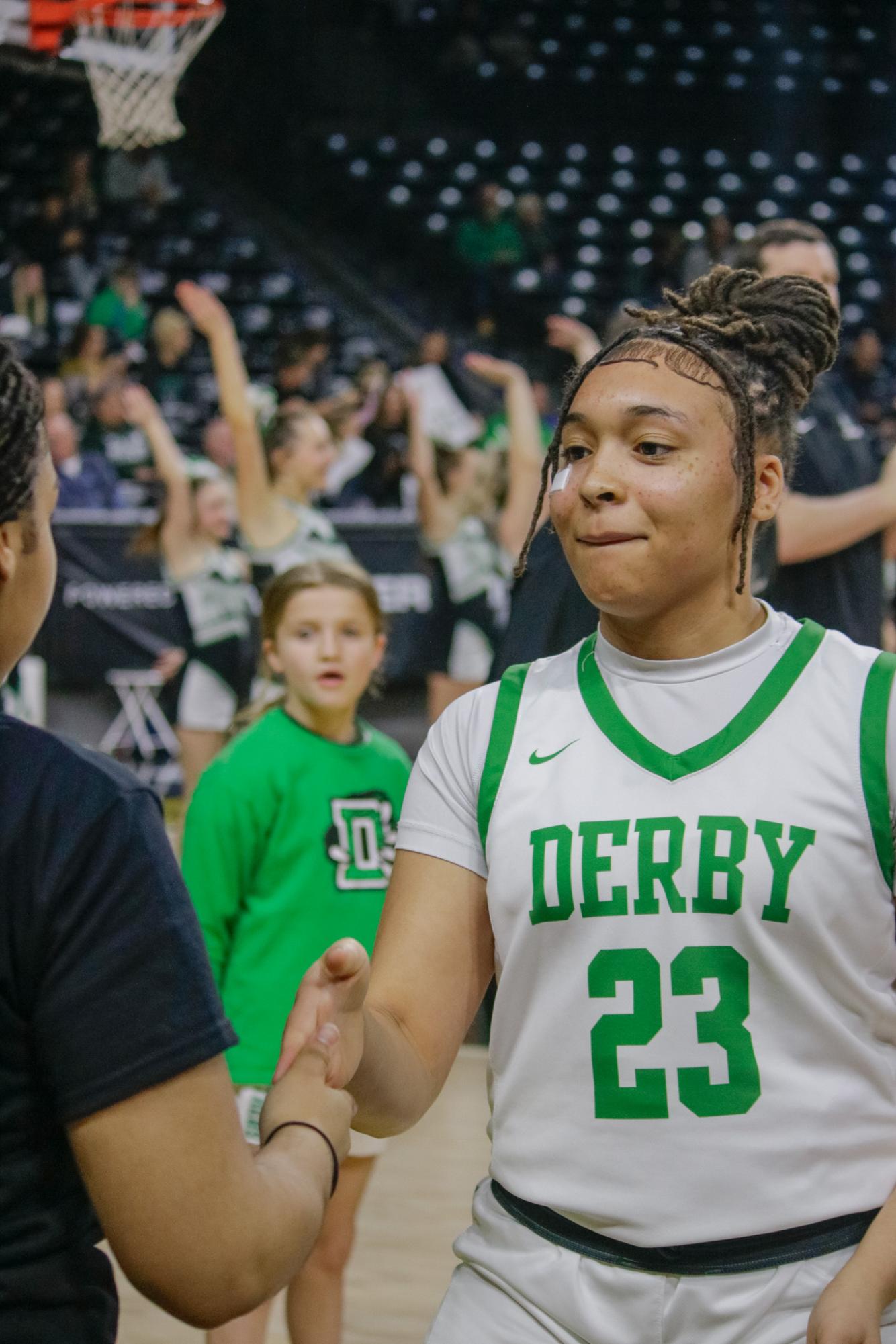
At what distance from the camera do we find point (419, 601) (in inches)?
358

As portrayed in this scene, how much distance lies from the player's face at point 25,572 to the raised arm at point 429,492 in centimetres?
692

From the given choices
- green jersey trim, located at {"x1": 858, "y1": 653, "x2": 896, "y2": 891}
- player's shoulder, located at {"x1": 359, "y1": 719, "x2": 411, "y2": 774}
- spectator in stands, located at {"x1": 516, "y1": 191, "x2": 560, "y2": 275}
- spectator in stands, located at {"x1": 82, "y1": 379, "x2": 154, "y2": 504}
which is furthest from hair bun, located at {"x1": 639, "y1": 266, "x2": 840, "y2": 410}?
spectator in stands, located at {"x1": 516, "y1": 191, "x2": 560, "y2": 275}

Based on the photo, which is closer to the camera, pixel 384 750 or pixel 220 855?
pixel 220 855

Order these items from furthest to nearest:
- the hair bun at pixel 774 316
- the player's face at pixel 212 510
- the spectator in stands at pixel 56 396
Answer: the spectator in stands at pixel 56 396 → the player's face at pixel 212 510 → the hair bun at pixel 774 316

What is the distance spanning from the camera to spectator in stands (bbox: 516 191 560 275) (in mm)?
13438

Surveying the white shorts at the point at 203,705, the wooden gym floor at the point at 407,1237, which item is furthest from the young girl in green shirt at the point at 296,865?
the white shorts at the point at 203,705

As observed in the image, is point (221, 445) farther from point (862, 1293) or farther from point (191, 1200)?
point (191, 1200)

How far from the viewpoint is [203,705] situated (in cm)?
679

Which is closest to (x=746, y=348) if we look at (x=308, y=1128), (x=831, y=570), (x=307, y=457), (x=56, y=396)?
(x=308, y=1128)

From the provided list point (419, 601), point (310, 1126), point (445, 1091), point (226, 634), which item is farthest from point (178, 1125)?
point (419, 601)

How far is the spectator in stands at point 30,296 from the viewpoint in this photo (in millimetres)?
11617

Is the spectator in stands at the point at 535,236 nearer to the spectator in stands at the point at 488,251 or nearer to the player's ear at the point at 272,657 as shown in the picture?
the spectator in stands at the point at 488,251

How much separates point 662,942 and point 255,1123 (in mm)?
1354

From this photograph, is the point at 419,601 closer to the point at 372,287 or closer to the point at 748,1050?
the point at 372,287
